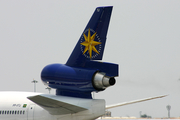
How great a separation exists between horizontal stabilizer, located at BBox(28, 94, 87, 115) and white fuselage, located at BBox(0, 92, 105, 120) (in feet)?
1.88

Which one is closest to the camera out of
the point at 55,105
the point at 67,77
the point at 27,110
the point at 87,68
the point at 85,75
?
the point at 55,105

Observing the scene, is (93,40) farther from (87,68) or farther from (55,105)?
(55,105)

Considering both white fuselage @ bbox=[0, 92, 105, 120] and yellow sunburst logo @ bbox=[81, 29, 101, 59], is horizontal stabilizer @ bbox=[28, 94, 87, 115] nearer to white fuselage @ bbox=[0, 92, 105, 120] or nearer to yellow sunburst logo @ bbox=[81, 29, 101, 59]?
white fuselage @ bbox=[0, 92, 105, 120]

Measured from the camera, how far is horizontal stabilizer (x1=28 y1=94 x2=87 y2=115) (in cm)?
1684

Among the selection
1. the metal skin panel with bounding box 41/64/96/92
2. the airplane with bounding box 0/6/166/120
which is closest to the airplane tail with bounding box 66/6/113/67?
the airplane with bounding box 0/6/166/120

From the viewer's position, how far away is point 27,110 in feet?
73.3

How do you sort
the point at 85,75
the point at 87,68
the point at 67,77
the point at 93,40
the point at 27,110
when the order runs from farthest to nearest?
the point at 27,110 → the point at 93,40 → the point at 87,68 → the point at 67,77 → the point at 85,75

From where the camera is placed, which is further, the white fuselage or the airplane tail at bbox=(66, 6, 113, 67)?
the airplane tail at bbox=(66, 6, 113, 67)

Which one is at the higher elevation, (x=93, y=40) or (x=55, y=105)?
(x=93, y=40)

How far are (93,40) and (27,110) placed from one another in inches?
262

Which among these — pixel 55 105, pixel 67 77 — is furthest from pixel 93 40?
pixel 55 105

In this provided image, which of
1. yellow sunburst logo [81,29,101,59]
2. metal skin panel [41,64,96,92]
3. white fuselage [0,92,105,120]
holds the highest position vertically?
yellow sunburst logo [81,29,101,59]

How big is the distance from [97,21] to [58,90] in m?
4.87

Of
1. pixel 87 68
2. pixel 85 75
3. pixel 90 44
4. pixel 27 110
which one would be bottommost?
pixel 27 110
